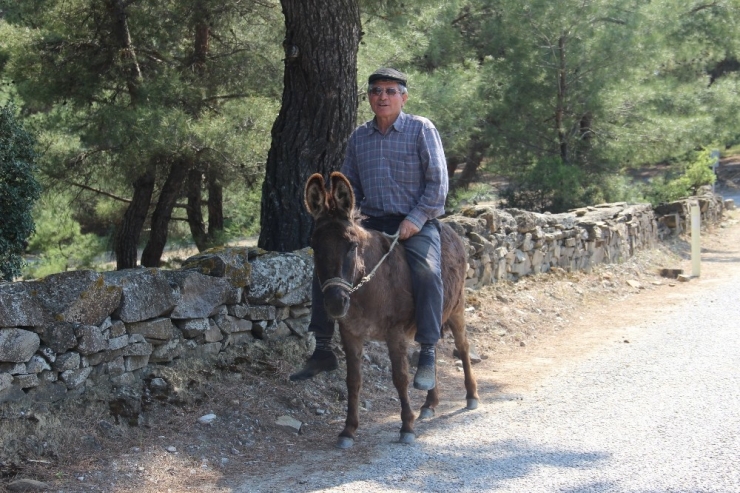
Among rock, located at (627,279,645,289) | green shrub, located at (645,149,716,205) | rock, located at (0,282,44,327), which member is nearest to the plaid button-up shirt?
rock, located at (0,282,44,327)

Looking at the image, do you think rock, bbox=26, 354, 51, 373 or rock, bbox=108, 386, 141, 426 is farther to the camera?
rock, bbox=108, 386, 141, 426

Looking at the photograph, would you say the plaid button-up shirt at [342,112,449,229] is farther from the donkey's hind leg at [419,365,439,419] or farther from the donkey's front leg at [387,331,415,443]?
the donkey's hind leg at [419,365,439,419]

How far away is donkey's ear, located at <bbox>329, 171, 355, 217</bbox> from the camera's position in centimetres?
521

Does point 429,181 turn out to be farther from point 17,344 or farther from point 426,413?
point 17,344

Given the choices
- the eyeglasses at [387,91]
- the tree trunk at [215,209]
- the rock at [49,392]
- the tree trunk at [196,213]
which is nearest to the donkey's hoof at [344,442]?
the rock at [49,392]

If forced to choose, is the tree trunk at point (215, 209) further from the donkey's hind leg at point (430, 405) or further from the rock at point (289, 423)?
the rock at point (289, 423)

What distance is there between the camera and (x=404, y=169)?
6004mm

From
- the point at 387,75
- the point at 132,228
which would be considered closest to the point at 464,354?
the point at 387,75

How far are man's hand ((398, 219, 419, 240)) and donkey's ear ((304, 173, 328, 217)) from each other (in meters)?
0.71

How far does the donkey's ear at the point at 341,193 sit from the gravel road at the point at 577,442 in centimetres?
162

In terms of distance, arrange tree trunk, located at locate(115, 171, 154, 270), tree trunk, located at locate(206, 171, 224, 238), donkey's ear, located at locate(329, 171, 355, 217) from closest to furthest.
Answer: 1. donkey's ear, located at locate(329, 171, 355, 217)
2. tree trunk, located at locate(115, 171, 154, 270)
3. tree trunk, located at locate(206, 171, 224, 238)

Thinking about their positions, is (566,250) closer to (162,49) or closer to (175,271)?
(162,49)

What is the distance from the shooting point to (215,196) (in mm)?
15203

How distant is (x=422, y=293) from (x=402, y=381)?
2.06 ft
